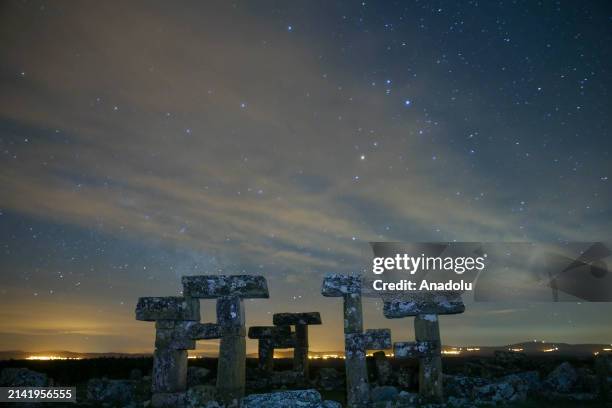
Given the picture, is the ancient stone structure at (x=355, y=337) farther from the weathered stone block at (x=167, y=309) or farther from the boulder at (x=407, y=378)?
the weathered stone block at (x=167, y=309)

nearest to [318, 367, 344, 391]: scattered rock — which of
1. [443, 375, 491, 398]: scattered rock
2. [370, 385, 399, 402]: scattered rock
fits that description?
[370, 385, 399, 402]: scattered rock

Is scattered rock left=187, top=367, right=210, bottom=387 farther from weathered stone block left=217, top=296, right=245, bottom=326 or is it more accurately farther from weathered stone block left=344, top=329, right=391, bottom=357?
weathered stone block left=344, top=329, right=391, bottom=357

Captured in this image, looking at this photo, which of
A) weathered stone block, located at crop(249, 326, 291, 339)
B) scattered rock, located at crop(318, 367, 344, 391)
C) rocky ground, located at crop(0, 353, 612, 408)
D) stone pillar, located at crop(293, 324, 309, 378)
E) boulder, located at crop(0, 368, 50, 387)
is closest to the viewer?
rocky ground, located at crop(0, 353, 612, 408)

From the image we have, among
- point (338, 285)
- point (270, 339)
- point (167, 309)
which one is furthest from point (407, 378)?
point (167, 309)

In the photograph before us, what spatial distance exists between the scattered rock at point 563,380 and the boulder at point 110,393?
46.6 feet

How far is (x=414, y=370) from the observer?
19031 millimetres

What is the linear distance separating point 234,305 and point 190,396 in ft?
9.28

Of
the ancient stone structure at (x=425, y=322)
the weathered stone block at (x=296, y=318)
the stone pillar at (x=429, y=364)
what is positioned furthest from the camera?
the weathered stone block at (x=296, y=318)

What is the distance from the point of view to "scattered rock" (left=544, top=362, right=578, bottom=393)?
17.5m

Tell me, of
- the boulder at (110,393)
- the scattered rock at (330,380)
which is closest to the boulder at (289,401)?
the boulder at (110,393)

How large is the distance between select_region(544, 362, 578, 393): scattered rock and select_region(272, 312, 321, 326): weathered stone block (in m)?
10.3

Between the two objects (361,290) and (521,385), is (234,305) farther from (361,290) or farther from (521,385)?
(521,385)

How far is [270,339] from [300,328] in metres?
1.55

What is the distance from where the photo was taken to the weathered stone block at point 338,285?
618 inches
